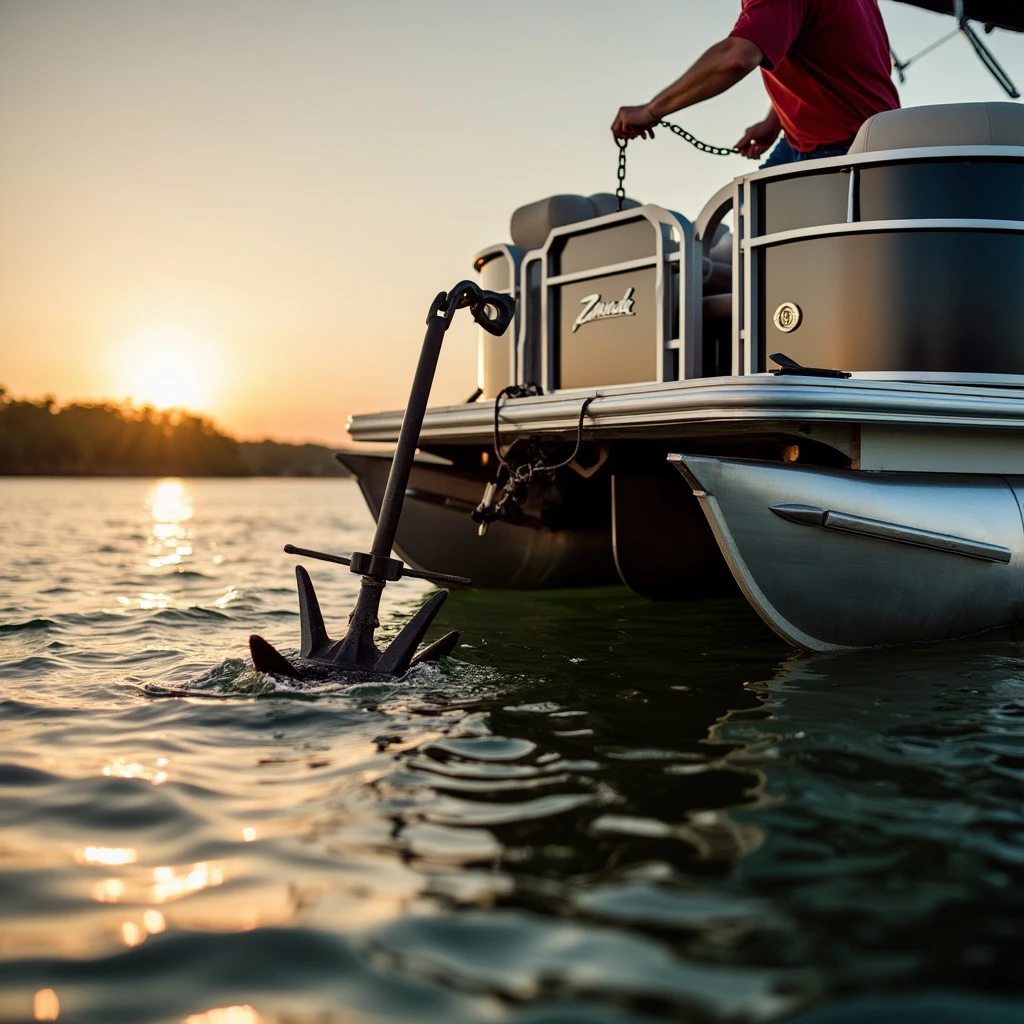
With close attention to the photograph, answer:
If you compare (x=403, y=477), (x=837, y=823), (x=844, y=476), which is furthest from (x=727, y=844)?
(x=844, y=476)

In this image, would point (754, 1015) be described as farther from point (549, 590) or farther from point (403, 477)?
point (549, 590)

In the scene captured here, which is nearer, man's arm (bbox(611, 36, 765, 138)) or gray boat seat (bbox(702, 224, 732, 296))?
man's arm (bbox(611, 36, 765, 138))

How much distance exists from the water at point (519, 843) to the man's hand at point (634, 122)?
2.09 meters

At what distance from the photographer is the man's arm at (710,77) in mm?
3838

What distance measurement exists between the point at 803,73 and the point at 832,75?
12cm


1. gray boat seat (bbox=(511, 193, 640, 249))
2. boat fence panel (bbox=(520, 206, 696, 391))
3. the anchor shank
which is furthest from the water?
gray boat seat (bbox=(511, 193, 640, 249))

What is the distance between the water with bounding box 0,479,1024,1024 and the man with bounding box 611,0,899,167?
7.10 ft

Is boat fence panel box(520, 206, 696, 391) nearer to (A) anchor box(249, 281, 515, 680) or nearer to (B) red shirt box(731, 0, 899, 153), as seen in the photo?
(B) red shirt box(731, 0, 899, 153)

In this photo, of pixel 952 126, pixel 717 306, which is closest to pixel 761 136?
pixel 717 306

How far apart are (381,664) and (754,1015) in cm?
205

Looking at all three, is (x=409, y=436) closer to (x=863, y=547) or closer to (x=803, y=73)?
(x=863, y=547)

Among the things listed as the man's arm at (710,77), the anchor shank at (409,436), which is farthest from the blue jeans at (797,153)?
the anchor shank at (409,436)

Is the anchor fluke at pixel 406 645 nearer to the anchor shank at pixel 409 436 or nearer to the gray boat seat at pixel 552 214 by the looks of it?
the anchor shank at pixel 409 436

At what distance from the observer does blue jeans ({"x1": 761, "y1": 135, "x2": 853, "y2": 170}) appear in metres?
4.48
